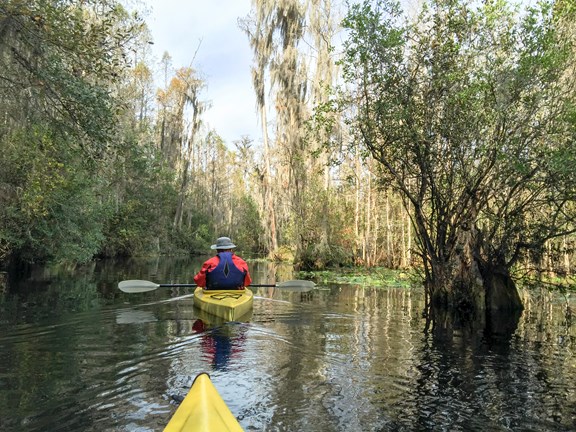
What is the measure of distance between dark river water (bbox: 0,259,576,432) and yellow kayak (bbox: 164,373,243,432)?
1389 mm

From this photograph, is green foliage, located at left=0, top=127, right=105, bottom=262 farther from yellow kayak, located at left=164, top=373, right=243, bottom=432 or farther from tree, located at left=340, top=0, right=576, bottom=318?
yellow kayak, located at left=164, top=373, right=243, bottom=432

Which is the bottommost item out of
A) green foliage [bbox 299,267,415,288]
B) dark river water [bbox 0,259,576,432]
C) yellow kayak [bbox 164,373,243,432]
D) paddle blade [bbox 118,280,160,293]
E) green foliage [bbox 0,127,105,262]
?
dark river water [bbox 0,259,576,432]

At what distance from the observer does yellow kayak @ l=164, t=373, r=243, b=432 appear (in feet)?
8.21

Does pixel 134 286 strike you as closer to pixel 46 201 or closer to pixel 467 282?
pixel 46 201

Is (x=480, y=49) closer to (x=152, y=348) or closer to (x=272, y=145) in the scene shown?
(x=152, y=348)

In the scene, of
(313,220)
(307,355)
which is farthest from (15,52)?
(313,220)

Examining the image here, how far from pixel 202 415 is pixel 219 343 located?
15.3ft

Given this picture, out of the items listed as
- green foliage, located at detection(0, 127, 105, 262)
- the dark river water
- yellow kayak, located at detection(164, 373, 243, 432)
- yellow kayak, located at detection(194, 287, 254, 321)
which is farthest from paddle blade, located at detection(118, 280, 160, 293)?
yellow kayak, located at detection(164, 373, 243, 432)

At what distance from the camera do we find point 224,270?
9414mm

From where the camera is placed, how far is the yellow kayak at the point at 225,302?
28.7ft

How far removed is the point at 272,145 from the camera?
94.4 ft

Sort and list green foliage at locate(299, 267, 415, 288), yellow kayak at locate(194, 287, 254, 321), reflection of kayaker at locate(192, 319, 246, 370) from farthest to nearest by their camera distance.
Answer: green foliage at locate(299, 267, 415, 288), yellow kayak at locate(194, 287, 254, 321), reflection of kayaker at locate(192, 319, 246, 370)

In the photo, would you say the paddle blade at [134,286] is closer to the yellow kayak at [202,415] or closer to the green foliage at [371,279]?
the green foliage at [371,279]

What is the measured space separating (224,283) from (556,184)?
6678mm
